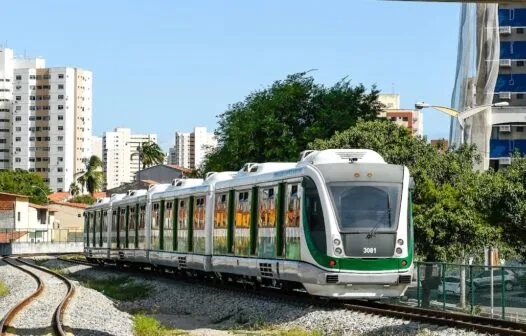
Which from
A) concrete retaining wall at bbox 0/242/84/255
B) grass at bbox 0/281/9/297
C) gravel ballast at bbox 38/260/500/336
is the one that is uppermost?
gravel ballast at bbox 38/260/500/336

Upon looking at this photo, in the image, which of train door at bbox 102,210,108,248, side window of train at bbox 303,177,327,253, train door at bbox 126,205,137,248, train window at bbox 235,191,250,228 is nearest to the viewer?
side window of train at bbox 303,177,327,253

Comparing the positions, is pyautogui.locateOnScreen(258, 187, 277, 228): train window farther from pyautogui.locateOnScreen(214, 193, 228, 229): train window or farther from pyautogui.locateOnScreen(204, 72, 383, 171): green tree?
pyautogui.locateOnScreen(204, 72, 383, 171): green tree

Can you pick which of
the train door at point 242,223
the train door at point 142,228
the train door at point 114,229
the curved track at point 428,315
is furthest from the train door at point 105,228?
the curved track at point 428,315

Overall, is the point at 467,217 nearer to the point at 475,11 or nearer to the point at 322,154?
the point at 322,154

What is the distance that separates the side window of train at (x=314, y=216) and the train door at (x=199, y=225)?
10.3m

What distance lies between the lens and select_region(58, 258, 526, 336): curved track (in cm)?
1923

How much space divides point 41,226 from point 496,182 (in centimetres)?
9874

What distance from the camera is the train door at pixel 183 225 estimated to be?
37.2 metres

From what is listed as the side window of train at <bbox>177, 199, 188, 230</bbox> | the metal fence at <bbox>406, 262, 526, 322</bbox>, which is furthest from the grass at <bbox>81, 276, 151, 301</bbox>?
the metal fence at <bbox>406, 262, 526, 322</bbox>

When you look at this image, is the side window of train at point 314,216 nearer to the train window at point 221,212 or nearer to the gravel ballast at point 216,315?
the gravel ballast at point 216,315

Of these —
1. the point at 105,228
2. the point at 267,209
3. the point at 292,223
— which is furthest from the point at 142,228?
the point at 292,223

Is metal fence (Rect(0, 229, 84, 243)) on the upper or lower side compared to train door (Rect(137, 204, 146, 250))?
lower

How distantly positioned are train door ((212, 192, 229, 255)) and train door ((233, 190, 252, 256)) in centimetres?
93

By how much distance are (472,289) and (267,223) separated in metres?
5.49
